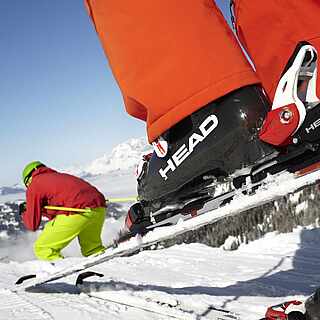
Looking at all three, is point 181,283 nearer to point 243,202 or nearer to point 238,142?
point 243,202

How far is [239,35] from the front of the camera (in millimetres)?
1601

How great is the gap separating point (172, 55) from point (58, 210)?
8.89ft

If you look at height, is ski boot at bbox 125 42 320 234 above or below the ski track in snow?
above

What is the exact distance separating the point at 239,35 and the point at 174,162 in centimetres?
56

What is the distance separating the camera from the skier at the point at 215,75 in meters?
1.39

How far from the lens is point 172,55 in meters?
1.47

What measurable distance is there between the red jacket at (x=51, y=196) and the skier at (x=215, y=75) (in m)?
2.41

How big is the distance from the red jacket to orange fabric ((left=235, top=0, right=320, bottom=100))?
8.68 feet

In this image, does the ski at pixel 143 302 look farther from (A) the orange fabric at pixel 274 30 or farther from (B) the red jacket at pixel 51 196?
(A) the orange fabric at pixel 274 30

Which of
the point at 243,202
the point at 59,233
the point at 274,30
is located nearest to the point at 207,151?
the point at 243,202

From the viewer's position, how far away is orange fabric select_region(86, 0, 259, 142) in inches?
57.5

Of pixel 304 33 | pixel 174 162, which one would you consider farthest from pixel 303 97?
pixel 174 162

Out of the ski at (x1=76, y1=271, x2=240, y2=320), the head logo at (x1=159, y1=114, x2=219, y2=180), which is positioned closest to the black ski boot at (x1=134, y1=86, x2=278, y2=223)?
the head logo at (x1=159, y1=114, x2=219, y2=180)

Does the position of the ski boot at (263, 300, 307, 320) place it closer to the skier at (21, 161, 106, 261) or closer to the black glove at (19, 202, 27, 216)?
the skier at (21, 161, 106, 261)
